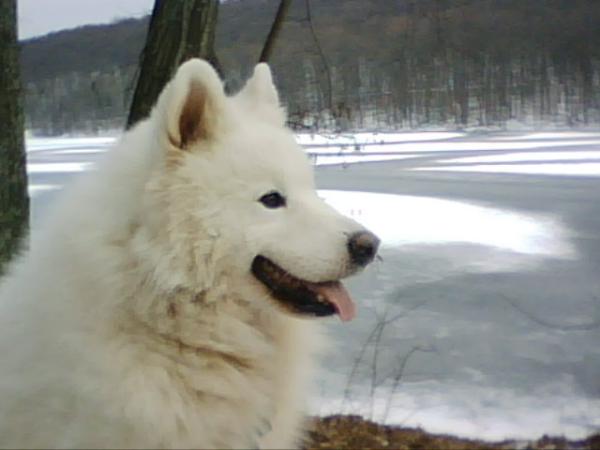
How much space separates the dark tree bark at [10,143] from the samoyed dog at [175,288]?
6.34 ft

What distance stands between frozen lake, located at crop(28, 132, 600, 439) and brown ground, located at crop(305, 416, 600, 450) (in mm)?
205

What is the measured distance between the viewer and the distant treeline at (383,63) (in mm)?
4922

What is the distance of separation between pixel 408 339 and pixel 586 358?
1412 mm

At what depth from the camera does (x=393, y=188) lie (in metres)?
12.8

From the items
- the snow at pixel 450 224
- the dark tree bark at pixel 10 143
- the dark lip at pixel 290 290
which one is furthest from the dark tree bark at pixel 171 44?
the snow at pixel 450 224

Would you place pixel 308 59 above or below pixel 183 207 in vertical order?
above

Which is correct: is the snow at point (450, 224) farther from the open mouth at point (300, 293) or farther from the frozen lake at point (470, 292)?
the open mouth at point (300, 293)

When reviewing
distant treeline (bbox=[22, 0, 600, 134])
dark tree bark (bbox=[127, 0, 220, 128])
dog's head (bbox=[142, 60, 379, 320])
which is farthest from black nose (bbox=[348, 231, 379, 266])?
dark tree bark (bbox=[127, 0, 220, 128])

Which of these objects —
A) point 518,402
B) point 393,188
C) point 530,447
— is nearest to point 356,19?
point 518,402

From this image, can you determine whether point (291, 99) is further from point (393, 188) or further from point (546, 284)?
point (393, 188)

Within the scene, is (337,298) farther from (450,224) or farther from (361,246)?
(450,224)

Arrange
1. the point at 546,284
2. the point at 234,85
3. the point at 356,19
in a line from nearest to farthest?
1. the point at 234,85
2. the point at 356,19
3. the point at 546,284

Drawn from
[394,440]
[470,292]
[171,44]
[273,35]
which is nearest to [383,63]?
[470,292]

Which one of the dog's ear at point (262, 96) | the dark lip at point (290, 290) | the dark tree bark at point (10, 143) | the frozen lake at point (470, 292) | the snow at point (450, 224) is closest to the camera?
the dark lip at point (290, 290)
